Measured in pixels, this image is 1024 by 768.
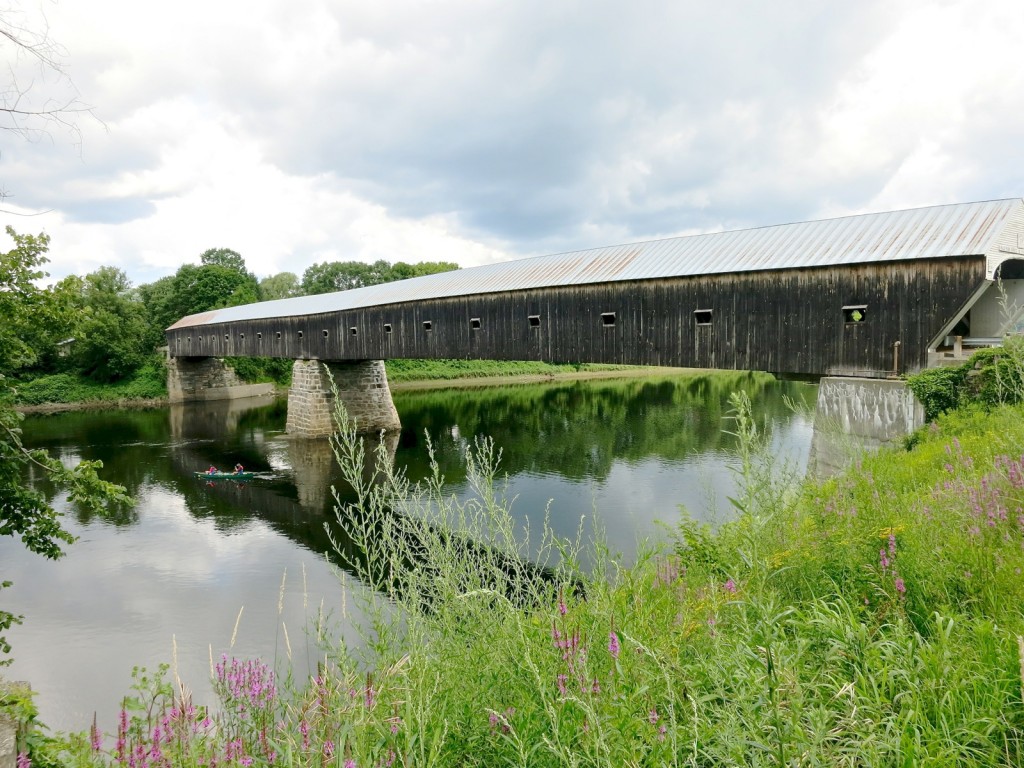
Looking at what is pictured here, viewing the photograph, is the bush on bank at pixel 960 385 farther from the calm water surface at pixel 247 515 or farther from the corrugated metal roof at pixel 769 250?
the calm water surface at pixel 247 515

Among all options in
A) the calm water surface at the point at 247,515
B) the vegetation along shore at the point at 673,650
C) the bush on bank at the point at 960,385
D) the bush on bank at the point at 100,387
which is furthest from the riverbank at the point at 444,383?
the vegetation along shore at the point at 673,650

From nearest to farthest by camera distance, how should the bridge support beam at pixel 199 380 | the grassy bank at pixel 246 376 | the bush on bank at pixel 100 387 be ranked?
the bush on bank at pixel 100 387, the grassy bank at pixel 246 376, the bridge support beam at pixel 199 380

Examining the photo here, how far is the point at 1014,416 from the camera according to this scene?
4621 millimetres

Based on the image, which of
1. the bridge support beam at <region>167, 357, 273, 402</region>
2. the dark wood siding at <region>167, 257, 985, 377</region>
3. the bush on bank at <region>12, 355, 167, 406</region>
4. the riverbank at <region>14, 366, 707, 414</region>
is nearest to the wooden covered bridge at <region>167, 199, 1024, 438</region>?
the dark wood siding at <region>167, 257, 985, 377</region>

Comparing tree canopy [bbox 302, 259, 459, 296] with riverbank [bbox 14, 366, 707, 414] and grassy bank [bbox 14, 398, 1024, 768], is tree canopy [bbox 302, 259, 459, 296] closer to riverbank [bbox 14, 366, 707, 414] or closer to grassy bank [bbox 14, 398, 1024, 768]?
riverbank [bbox 14, 366, 707, 414]

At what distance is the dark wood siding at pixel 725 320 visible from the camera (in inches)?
360

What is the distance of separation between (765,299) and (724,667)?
33.4ft

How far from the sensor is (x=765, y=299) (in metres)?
10.8

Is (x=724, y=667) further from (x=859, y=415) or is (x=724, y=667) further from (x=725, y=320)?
(x=725, y=320)

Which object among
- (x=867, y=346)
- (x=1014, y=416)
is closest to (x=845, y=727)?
(x=1014, y=416)

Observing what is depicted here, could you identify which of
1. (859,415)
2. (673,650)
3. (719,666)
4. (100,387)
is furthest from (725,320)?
(100,387)

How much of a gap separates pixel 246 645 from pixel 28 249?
5.37 meters

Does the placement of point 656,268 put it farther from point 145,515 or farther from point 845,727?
point 145,515

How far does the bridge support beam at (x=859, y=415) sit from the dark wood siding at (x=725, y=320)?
35 cm
